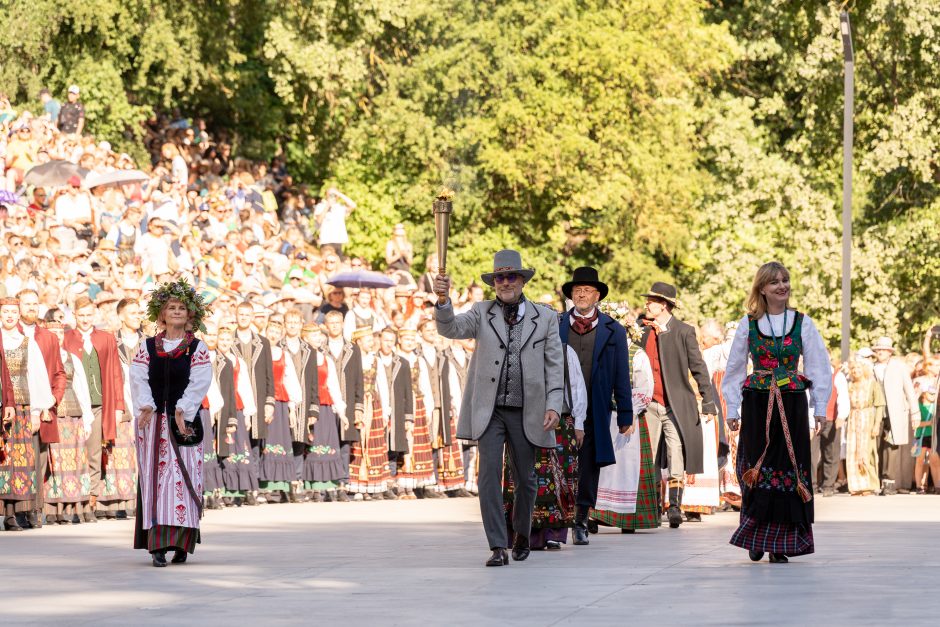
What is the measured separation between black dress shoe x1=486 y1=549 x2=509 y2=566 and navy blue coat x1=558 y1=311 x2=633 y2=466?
8.22 feet

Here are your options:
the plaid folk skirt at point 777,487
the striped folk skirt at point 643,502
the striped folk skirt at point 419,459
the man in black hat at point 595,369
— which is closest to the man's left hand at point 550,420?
the plaid folk skirt at point 777,487

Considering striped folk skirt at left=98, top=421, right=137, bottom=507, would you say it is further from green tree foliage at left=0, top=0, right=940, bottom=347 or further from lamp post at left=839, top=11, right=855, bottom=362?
green tree foliage at left=0, top=0, right=940, bottom=347

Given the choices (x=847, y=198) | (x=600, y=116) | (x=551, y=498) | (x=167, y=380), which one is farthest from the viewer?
(x=600, y=116)

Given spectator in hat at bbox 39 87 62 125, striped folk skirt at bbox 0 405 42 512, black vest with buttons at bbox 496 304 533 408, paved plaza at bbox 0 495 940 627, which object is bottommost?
paved plaza at bbox 0 495 940 627

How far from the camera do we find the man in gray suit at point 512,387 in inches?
514

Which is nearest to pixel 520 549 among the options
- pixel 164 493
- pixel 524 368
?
pixel 524 368

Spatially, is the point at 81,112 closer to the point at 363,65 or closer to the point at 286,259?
the point at 286,259

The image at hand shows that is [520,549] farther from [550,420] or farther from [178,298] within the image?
[178,298]

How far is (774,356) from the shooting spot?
42.5ft

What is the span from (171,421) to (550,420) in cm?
251

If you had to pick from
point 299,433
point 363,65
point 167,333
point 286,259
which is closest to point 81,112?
point 286,259

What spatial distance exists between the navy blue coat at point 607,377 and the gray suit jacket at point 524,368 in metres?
1.92

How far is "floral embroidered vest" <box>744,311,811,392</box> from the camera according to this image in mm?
12906

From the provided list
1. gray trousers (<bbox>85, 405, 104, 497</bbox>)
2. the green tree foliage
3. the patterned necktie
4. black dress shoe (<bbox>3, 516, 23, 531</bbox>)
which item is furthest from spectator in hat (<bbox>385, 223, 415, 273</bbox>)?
the patterned necktie
